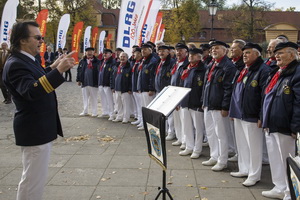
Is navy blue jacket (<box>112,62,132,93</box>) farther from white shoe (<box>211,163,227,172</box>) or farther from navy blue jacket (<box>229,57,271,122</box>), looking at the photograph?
navy blue jacket (<box>229,57,271,122</box>)

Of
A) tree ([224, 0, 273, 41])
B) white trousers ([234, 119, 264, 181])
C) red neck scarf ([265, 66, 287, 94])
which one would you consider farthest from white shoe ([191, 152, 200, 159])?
tree ([224, 0, 273, 41])

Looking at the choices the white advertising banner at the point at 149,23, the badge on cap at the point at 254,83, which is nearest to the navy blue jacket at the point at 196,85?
the badge on cap at the point at 254,83

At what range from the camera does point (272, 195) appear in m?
4.53

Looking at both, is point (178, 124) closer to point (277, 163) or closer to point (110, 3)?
point (277, 163)

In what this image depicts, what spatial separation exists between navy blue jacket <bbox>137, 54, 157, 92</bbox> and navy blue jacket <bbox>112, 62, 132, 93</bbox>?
824 millimetres

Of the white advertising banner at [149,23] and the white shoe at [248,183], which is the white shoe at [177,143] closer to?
the white shoe at [248,183]

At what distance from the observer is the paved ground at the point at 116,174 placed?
4.68 meters

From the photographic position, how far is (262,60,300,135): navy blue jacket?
4047 millimetres

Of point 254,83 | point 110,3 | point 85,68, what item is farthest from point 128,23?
point 110,3

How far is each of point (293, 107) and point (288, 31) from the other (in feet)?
163

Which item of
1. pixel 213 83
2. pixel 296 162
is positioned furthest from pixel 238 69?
pixel 296 162

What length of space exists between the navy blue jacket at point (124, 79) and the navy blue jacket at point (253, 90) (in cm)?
551

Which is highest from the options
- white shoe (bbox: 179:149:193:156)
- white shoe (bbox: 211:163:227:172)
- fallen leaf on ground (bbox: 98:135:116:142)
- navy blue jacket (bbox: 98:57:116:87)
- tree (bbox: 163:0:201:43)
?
tree (bbox: 163:0:201:43)

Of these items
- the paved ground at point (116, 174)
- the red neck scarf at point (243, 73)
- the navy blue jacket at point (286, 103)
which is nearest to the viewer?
the navy blue jacket at point (286, 103)
